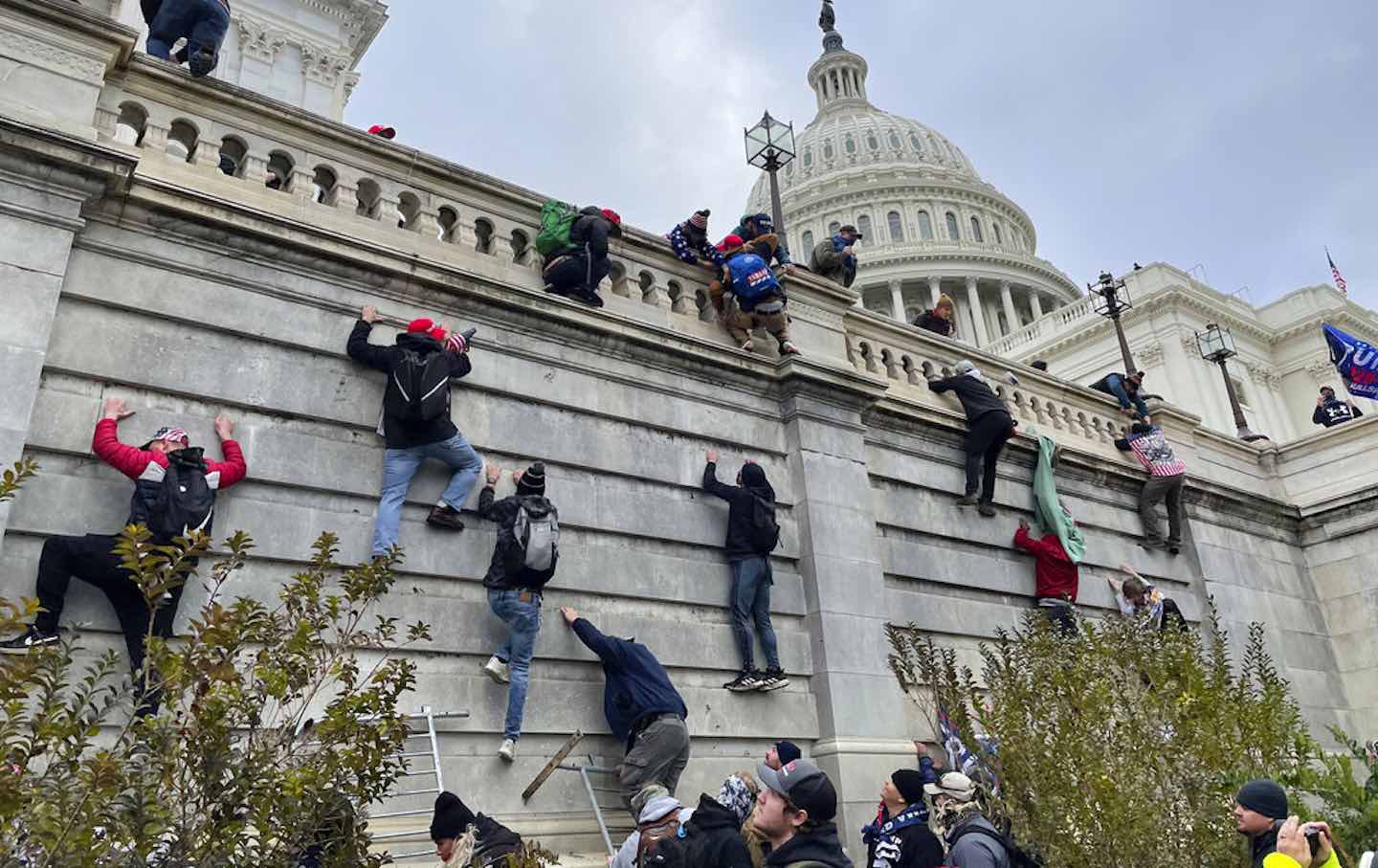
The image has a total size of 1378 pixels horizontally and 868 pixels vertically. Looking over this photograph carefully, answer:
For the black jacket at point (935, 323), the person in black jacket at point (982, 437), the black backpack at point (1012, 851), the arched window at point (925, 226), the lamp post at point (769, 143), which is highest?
the arched window at point (925, 226)

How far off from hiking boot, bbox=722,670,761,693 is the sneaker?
2547mm

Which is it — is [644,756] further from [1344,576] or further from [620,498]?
[1344,576]

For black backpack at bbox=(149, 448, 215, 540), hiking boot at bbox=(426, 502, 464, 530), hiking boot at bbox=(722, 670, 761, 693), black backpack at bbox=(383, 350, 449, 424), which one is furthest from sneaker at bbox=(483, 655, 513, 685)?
black backpack at bbox=(149, 448, 215, 540)

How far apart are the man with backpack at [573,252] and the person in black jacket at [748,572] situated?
252cm

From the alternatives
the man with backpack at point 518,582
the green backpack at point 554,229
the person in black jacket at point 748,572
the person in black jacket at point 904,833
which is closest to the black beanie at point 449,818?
the man with backpack at point 518,582

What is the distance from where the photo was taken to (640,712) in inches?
385

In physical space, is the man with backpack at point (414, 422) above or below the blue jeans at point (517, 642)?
above

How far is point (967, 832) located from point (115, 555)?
20.8 feet

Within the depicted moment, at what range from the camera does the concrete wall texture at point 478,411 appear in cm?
898

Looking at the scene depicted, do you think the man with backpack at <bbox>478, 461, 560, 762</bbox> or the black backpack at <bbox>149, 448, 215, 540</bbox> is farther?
the man with backpack at <bbox>478, 461, 560, 762</bbox>

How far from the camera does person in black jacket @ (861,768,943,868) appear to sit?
7.11 metres

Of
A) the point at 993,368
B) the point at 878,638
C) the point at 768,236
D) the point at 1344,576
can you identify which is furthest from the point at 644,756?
the point at 1344,576

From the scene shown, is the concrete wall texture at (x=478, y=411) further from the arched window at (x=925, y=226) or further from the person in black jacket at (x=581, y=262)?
the arched window at (x=925, y=226)

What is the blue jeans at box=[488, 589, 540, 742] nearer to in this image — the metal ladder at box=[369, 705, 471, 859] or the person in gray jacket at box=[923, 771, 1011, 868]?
the metal ladder at box=[369, 705, 471, 859]
